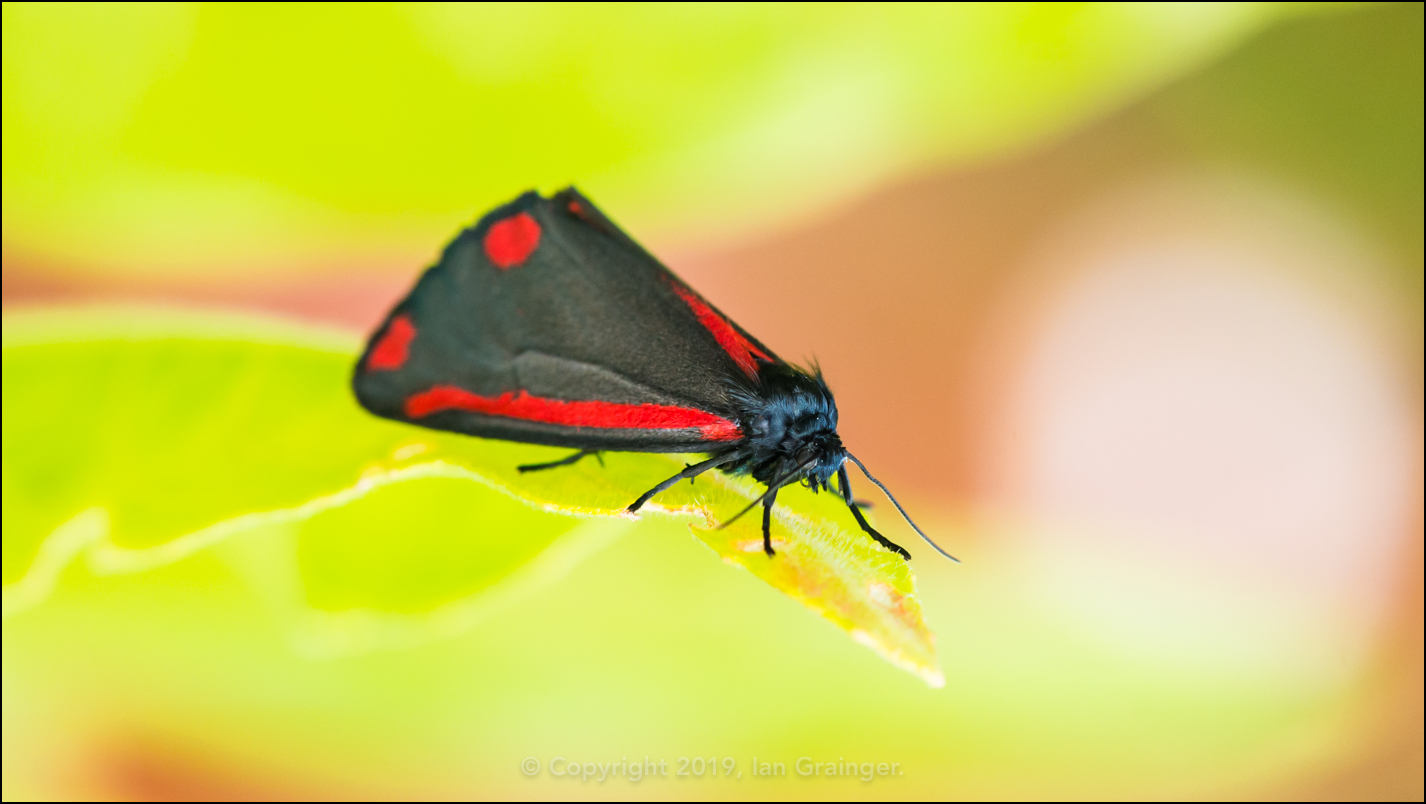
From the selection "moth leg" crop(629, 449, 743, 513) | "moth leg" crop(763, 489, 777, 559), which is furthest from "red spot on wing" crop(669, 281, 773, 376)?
"moth leg" crop(763, 489, 777, 559)

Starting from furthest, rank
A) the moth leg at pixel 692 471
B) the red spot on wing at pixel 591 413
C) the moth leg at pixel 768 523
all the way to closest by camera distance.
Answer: the red spot on wing at pixel 591 413 → the moth leg at pixel 692 471 → the moth leg at pixel 768 523

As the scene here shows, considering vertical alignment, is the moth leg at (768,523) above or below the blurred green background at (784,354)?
below

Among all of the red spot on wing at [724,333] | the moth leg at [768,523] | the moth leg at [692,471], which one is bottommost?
the moth leg at [768,523]

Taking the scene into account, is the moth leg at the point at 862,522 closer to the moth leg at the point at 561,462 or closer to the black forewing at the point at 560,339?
the black forewing at the point at 560,339

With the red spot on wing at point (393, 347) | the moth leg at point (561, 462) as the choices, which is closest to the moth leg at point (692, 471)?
the moth leg at point (561, 462)

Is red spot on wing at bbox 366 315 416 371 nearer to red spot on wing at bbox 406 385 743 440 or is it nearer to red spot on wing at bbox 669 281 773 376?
red spot on wing at bbox 406 385 743 440

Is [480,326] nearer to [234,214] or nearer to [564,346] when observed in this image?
[564,346]

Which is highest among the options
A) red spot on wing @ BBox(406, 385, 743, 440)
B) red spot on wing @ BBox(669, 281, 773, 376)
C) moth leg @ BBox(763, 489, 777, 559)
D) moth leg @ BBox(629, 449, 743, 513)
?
red spot on wing @ BBox(669, 281, 773, 376)
